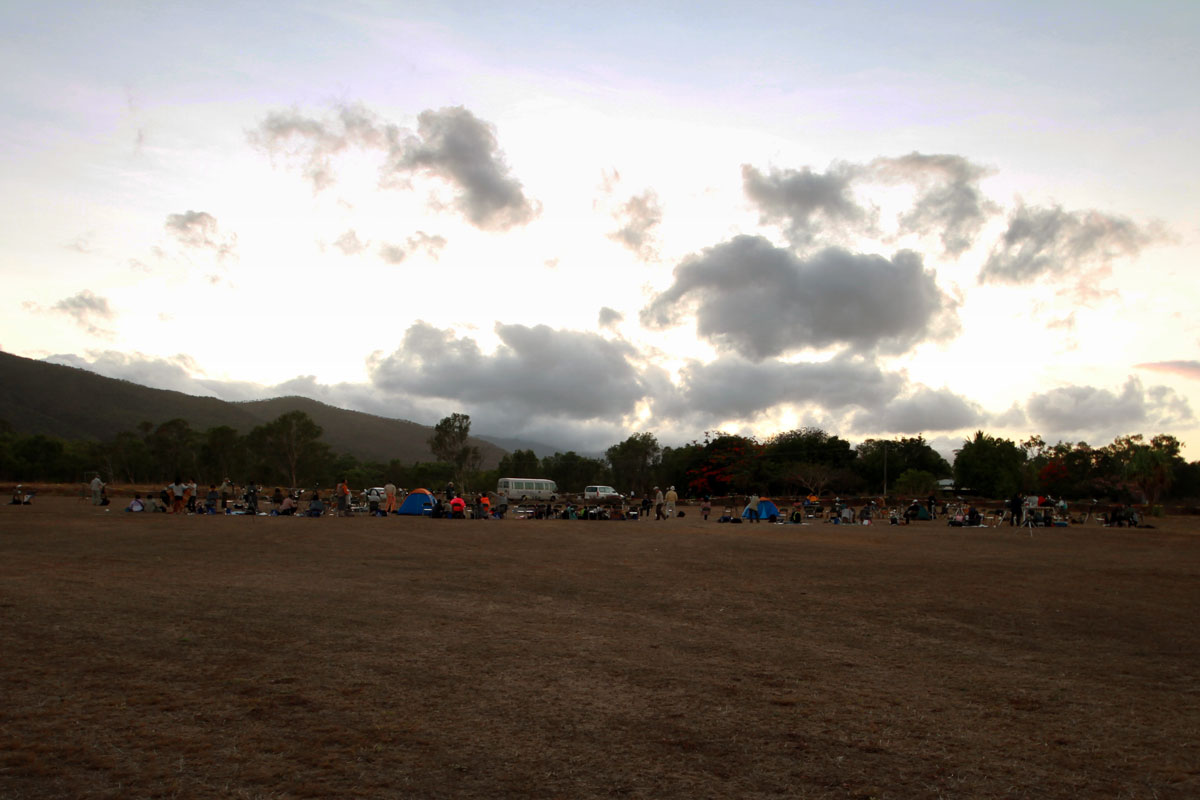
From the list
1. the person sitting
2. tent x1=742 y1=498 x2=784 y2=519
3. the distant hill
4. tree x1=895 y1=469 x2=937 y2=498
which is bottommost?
the person sitting

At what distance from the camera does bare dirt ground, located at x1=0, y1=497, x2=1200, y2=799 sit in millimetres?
5484

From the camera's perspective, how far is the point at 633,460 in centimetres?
11250

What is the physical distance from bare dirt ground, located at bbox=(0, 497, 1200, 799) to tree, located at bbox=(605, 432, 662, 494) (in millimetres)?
94908

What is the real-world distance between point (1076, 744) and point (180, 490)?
36.7 meters

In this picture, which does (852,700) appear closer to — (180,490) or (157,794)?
(157,794)

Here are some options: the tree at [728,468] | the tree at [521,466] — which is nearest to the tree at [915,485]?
the tree at [728,468]

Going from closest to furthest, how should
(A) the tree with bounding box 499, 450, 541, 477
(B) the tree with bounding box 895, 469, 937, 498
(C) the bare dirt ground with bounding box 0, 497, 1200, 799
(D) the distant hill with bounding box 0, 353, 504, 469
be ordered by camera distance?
(C) the bare dirt ground with bounding box 0, 497, 1200, 799 < (B) the tree with bounding box 895, 469, 937, 498 < (A) the tree with bounding box 499, 450, 541, 477 < (D) the distant hill with bounding box 0, 353, 504, 469

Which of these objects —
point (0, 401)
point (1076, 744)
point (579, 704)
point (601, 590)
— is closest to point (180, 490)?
point (601, 590)

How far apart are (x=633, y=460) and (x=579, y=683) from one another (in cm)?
10509

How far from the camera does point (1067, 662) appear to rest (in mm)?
9219

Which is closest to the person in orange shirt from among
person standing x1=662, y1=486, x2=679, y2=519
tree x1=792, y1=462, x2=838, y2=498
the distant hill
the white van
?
person standing x1=662, y1=486, x2=679, y2=519

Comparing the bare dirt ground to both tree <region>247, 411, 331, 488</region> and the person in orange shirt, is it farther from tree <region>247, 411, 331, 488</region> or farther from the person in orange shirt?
tree <region>247, 411, 331, 488</region>

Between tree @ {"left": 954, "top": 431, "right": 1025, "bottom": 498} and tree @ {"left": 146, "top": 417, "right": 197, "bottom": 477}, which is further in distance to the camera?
tree @ {"left": 146, "top": 417, "right": 197, "bottom": 477}

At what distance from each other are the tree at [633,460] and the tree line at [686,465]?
162 millimetres
